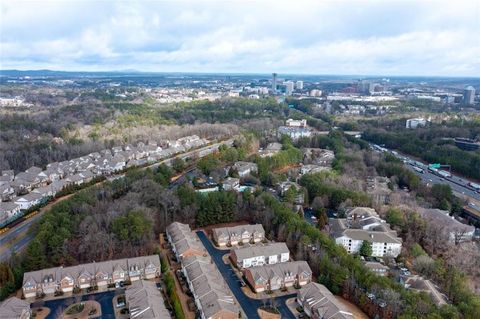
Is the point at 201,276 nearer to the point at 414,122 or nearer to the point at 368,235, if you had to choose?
the point at 368,235

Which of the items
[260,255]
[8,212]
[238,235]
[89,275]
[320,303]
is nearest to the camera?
[320,303]

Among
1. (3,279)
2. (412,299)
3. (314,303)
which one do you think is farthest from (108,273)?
(412,299)

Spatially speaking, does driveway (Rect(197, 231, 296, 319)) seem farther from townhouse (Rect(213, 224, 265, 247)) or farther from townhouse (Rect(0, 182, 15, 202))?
townhouse (Rect(0, 182, 15, 202))

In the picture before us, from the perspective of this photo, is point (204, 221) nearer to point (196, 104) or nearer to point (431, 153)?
point (431, 153)

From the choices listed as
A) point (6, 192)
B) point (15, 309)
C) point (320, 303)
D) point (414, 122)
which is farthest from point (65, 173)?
point (414, 122)

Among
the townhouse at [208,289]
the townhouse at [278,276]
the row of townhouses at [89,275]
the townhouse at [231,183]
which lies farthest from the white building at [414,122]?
the row of townhouses at [89,275]
